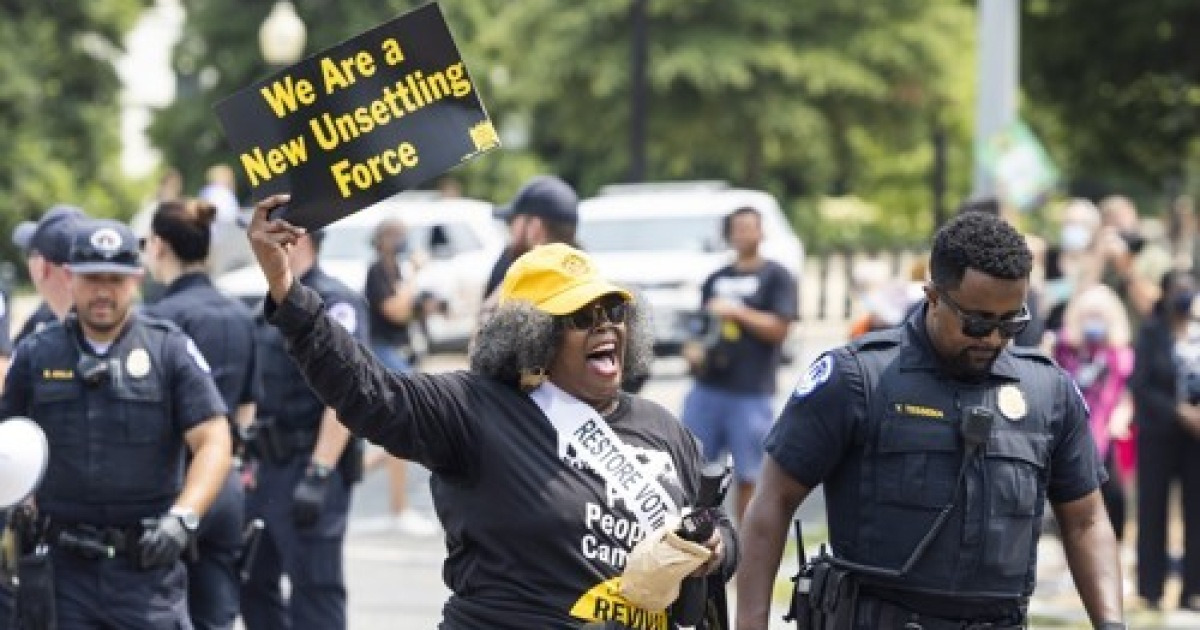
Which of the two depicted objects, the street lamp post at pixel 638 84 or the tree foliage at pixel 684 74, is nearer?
the street lamp post at pixel 638 84

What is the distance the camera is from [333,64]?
17.0ft

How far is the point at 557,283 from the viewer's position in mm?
5109

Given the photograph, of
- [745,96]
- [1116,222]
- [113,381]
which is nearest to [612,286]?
[113,381]

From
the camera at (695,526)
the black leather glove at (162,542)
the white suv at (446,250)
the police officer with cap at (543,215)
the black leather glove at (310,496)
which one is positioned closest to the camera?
the camera at (695,526)

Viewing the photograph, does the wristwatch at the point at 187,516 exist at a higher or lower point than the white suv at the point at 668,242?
lower

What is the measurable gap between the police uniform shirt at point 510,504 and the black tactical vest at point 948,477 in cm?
47

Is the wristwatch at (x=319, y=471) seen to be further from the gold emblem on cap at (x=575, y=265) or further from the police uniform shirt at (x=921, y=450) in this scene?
the gold emblem on cap at (x=575, y=265)

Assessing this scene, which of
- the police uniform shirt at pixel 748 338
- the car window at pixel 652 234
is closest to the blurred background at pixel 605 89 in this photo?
the car window at pixel 652 234

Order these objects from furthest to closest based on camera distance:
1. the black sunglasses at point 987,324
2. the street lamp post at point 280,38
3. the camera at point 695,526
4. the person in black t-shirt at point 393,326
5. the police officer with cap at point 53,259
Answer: the street lamp post at point 280,38 → the person in black t-shirt at point 393,326 → the police officer with cap at point 53,259 → the black sunglasses at point 987,324 → the camera at point 695,526

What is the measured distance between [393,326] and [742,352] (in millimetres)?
2403

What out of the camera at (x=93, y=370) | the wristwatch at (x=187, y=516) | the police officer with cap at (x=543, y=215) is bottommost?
the wristwatch at (x=187, y=516)

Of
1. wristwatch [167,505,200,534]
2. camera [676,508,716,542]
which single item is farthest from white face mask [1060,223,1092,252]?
camera [676,508,716,542]

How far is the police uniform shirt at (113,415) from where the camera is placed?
268 inches

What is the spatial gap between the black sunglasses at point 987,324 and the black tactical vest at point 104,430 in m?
2.59
